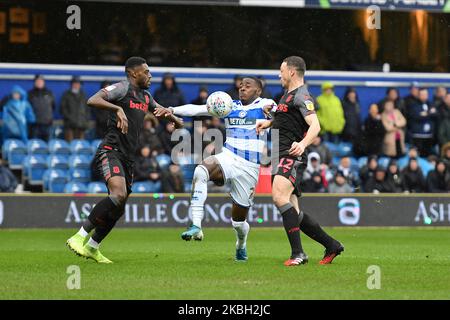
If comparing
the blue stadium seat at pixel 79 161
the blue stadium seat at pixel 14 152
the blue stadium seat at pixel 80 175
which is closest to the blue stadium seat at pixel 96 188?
the blue stadium seat at pixel 80 175

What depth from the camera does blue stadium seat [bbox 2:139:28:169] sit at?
70.8 ft

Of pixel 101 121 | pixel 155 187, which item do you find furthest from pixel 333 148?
pixel 101 121

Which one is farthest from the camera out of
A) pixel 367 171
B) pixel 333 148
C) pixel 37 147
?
pixel 333 148

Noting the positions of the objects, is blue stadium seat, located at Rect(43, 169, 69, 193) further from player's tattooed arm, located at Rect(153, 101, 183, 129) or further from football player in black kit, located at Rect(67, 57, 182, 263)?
player's tattooed arm, located at Rect(153, 101, 183, 129)

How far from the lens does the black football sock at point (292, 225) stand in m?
11.6

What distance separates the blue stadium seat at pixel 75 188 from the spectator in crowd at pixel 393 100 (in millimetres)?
6924

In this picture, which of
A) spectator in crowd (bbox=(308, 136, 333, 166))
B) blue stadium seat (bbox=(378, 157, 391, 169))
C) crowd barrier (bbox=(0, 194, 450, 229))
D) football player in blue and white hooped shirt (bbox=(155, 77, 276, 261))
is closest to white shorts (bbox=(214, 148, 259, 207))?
football player in blue and white hooped shirt (bbox=(155, 77, 276, 261))

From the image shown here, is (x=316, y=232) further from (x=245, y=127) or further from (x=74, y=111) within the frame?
(x=74, y=111)

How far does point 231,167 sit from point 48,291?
3.63 metres

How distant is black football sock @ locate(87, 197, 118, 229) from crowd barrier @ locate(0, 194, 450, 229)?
8.08 m

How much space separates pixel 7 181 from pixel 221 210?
419 centimetres

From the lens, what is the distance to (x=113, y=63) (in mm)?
A: 23000

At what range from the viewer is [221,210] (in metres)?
20.9
